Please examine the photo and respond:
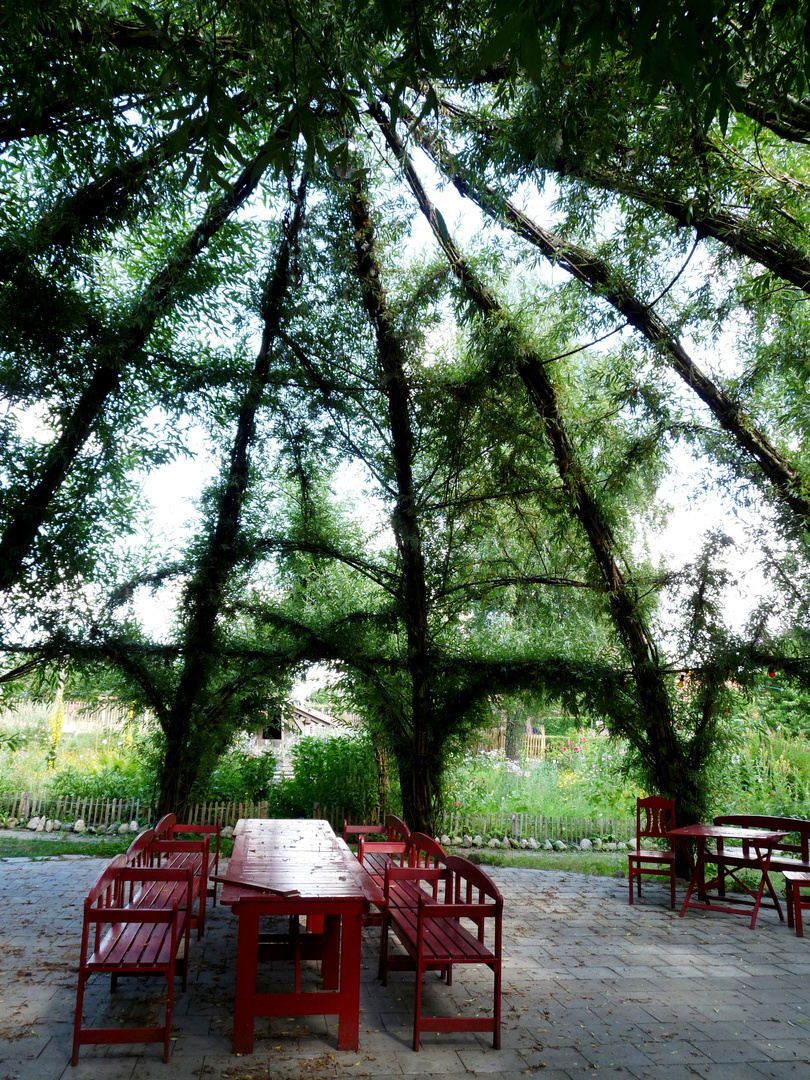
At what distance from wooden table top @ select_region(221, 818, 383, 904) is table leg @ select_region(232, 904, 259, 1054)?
0.10 metres

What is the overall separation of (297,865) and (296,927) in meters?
0.41

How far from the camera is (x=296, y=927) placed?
4168 millimetres

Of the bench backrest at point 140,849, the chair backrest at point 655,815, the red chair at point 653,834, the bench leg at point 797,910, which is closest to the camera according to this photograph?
the bench backrest at point 140,849

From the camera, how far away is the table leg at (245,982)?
10.3ft

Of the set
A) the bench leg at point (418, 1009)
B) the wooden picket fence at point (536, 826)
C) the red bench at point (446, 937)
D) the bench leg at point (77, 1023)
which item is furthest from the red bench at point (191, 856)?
the wooden picket fence at point (536, 826)

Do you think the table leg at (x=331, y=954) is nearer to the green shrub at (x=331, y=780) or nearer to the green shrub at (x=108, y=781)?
the green shrub at (x=331, y=780)

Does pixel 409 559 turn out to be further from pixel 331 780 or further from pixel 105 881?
pixel 105 881

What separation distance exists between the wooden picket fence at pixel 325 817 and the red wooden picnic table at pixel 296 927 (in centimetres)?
415

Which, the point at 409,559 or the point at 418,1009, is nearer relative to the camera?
the point at 418,1009

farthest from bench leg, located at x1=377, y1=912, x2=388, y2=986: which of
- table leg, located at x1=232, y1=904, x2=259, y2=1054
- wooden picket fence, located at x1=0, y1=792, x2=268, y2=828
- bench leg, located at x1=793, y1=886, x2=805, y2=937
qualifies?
wooden picket fence, located at x1=0, y1=792, x2=268, y2=828

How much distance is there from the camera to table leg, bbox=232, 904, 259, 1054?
313 centimetres

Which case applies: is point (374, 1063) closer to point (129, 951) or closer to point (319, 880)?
point (319, 880)

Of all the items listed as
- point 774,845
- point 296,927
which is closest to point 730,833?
point 774,845

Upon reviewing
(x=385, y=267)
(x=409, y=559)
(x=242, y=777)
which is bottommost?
(x=242, y=777)
